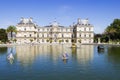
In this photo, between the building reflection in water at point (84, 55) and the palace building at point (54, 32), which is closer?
the building reflection in water at point (84, 55)

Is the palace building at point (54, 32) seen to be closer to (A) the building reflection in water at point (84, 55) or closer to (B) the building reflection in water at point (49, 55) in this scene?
(B) the building reflection in water at point (49, 55)

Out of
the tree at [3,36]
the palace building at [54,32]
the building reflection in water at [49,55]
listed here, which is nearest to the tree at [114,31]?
the palace building at [54,32]

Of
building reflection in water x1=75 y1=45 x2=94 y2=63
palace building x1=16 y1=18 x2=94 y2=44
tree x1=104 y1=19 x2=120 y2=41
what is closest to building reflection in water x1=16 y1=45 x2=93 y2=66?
building reflection in water x1=75 y1=45 x2=94 y2=63

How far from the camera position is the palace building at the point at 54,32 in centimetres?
10756

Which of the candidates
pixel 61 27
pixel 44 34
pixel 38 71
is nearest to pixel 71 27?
pixel 61 27

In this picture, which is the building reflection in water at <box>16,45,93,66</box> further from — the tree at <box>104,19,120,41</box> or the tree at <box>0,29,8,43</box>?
the tree at <box>104,19,120,41</box>

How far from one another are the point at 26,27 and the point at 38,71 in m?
85.7

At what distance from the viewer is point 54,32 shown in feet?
366

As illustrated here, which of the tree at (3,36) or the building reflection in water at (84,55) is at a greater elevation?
the tree at (3,36)

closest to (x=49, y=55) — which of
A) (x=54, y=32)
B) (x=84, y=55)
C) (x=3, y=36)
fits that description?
(x=84, y=55)

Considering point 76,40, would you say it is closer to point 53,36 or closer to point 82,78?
point 53,36

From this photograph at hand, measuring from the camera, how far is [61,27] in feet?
370

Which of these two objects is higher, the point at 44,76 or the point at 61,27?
the point at 61,27

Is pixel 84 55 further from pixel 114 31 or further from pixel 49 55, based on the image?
pixel 114 31
